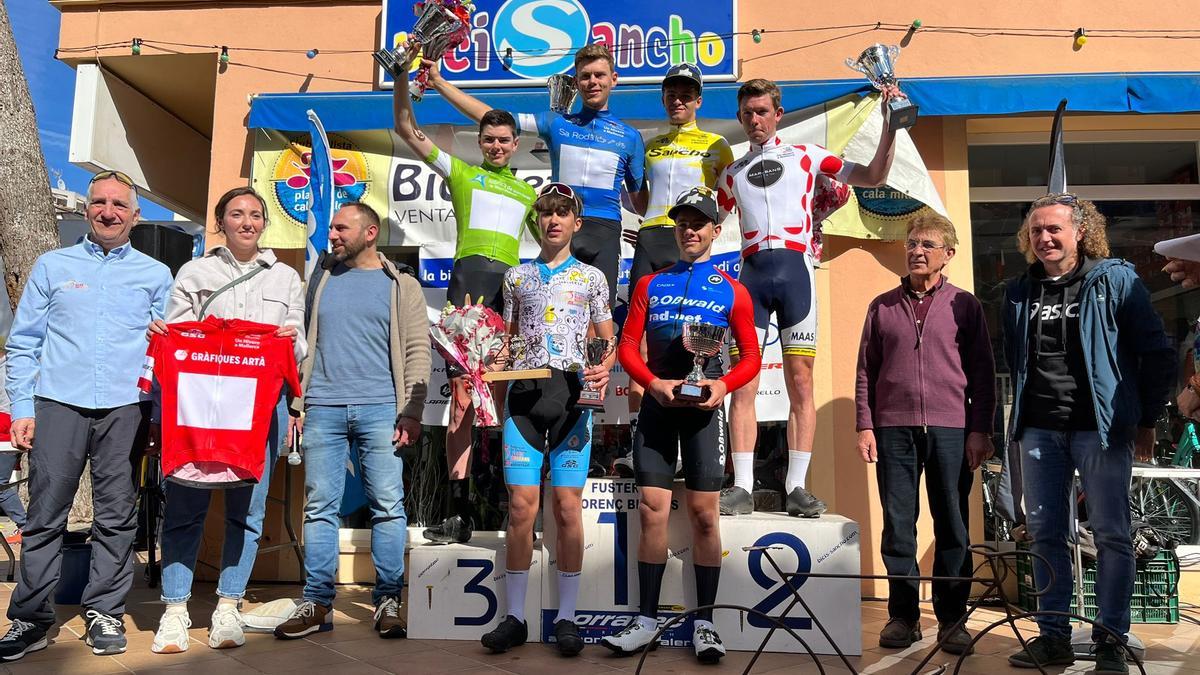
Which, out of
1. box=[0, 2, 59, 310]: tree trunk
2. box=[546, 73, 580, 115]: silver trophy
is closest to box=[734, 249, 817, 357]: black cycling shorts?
box=[546, 73, 580, 115]: silver trophy

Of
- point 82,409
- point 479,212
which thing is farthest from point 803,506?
point 82,409

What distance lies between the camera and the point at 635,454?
151 inches

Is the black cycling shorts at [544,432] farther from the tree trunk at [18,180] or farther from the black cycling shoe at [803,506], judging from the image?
the tree trunk at [18,180]

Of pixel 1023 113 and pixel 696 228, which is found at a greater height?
pixel 1023 113

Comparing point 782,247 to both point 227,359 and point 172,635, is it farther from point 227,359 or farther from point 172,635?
point 172,635

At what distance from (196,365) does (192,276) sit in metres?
0.45

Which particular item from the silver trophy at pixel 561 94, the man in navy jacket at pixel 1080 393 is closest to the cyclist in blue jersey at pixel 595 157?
the silver trophy at pixel 561 94

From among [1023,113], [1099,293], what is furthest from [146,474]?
[1023,113]

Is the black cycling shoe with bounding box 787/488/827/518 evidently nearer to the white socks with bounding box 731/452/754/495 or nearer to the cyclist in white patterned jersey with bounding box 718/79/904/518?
the cyclist in white patterned jersey with bounding box 718/79/904/518

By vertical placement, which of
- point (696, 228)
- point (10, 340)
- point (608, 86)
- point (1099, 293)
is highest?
point (608, 86)

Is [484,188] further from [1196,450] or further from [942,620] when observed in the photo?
[1196,450]

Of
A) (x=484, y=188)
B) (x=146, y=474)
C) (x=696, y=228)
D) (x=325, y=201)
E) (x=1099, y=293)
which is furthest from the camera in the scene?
(x=146, y=474)

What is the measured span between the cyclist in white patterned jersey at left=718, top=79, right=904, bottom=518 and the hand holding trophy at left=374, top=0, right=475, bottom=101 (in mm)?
1516

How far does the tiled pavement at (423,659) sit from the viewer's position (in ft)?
11.6
